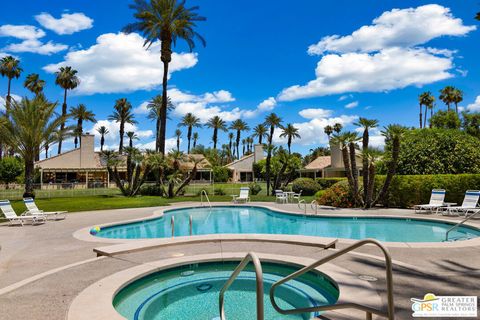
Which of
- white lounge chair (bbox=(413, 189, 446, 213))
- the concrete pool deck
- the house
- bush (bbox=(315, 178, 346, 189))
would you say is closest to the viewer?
the concrete pool deck

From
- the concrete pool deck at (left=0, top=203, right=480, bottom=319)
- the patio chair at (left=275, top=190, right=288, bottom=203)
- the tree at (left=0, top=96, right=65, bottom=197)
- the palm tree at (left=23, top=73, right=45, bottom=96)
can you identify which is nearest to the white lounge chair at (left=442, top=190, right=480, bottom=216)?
the concrete pool deck at (left=0, top=203, right=480, bottom=319)

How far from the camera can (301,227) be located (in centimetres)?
1402

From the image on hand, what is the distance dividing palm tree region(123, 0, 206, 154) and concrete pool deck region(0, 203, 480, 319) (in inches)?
853

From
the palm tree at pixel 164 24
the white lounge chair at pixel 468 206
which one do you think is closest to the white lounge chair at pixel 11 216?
the palm tree at pixel 164 24

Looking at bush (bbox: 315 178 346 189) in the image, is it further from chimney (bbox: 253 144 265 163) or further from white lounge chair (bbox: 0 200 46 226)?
chimney (bbox: 253 144 265 163)

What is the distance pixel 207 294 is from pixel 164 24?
2902 centimetres

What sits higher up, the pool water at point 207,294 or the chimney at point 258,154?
the chimney at point 258,154

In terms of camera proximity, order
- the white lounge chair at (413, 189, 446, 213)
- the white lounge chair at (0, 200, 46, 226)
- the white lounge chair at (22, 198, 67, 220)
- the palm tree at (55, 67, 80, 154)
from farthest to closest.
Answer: the palm tree at (55, 67, 80, 154)
the white lounge chair at (413, 189, 446, 213)
the white lounge chair at (22, 198, 67, 220)
the white lounge chair at (0, 200, 46, 226)

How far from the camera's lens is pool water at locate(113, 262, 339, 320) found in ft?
17.5

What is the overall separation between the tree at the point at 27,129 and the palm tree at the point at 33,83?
115 feet

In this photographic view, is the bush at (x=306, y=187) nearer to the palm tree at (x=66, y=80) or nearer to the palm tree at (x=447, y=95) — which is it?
the palm tree at (x=447, y=95)

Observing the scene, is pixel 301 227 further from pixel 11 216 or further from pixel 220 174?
pixel 220 174

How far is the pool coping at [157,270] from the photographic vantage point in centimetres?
468

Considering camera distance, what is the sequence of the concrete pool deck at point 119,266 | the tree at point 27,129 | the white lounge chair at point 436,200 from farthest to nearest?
the tree at point 27,129, the white lounge chair at point 436,200, the concrete pool deck at point 119,266
